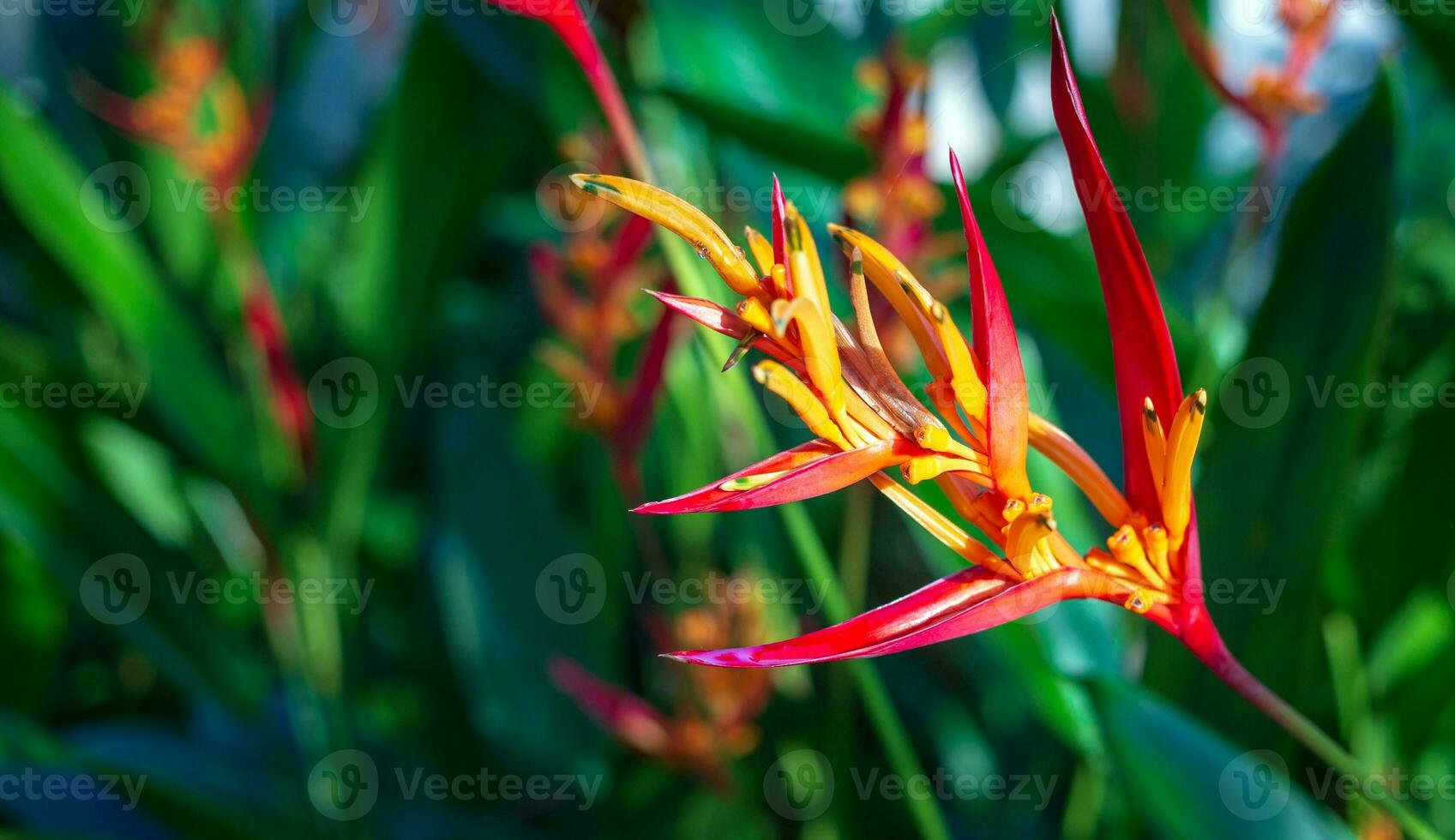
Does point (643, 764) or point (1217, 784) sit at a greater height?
point (1217, 784)

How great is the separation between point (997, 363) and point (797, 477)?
0.16 ft

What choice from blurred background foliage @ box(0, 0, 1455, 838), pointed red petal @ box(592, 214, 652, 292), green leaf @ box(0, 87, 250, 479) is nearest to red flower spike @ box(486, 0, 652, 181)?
blurred background foliage @ box(0, 0, 1455, 838)

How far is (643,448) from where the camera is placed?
0.82m

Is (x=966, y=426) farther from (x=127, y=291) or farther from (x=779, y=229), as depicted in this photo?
(x=127, y=291)

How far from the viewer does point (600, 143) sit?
63 cm

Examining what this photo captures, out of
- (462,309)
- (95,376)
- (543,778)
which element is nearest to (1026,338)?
(543,778)

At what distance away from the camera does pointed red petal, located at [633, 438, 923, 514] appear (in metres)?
0.21

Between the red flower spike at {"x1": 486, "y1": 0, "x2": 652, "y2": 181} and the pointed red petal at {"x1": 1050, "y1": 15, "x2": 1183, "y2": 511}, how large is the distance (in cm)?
15

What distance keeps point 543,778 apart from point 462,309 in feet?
1.60

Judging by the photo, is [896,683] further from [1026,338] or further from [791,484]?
[791,484]

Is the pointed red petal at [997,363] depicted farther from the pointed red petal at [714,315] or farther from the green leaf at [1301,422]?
the green leaf at [1301,422]

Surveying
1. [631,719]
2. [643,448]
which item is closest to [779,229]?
[631,719]

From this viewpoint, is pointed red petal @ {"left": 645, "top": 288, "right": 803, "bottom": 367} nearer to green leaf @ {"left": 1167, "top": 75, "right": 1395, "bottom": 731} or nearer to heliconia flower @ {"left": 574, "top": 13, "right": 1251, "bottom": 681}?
heliconia flower @ {"left": 574, "top": 13, "right": 1251, "bottom": 681}

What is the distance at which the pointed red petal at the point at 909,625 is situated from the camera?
209 mm
